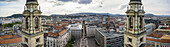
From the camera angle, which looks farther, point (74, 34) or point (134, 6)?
point (74, 34)

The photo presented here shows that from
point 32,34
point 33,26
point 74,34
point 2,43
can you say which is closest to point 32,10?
point 33,26

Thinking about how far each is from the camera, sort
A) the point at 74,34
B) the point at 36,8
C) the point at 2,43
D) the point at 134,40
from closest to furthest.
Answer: the point at 134,40
the point at 36,8
the point at 2,43
the point at 74,34

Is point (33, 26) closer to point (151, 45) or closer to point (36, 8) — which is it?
point (36, 8)

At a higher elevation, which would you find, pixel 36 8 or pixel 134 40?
pixel 36 8
